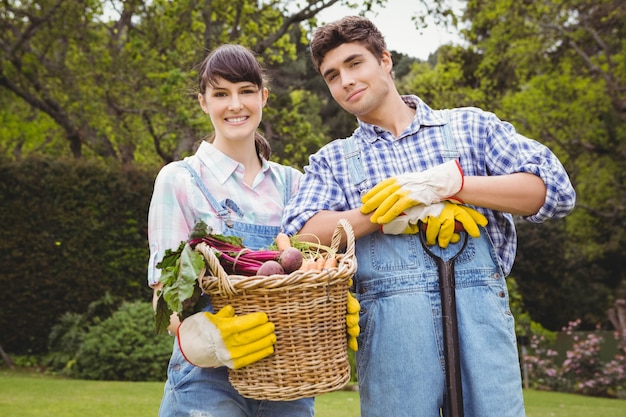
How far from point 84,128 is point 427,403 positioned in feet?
42.0

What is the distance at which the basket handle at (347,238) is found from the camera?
7.14 ft

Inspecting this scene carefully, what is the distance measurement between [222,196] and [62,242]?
25.1 feet

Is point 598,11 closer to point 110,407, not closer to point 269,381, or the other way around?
point 110,407

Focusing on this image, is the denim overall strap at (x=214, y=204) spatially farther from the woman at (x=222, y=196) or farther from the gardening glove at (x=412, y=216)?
the gardening glove at (x=412, y=216)

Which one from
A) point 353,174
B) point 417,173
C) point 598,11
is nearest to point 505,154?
point 417,173

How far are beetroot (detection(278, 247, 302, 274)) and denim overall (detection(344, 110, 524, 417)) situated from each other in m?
0.49

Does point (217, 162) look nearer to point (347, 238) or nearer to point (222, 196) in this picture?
point (222, 196)

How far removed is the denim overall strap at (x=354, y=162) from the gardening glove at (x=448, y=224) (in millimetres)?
317

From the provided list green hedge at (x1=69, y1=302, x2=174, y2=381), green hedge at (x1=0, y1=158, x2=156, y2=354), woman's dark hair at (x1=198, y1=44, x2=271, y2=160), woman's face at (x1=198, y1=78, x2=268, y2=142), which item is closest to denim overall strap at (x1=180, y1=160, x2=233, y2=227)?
woman's face at (x1=198, y1=78, x2=268, y2=142)

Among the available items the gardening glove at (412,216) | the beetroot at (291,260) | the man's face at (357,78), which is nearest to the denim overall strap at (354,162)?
the man's face at (357,78)

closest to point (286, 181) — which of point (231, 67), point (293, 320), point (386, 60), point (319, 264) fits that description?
point (231, 67)

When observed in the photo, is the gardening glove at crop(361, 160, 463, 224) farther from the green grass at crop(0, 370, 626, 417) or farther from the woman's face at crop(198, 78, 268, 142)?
the green grass at crop(0, 370, 626, 417)

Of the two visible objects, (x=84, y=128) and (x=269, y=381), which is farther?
(x=84, y=128)

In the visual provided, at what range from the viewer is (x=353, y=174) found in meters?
2.59
